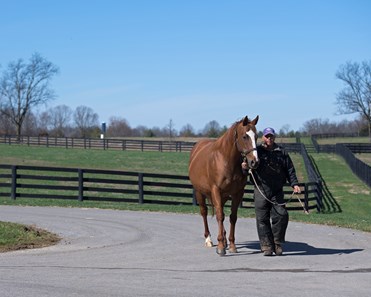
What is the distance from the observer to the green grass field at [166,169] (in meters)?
22.7

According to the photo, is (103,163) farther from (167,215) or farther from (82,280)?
(82,280)

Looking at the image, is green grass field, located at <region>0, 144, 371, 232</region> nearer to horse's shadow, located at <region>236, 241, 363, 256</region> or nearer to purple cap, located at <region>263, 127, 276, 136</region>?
horse's shadow, located at <region>236, 241, 363, 256</region>

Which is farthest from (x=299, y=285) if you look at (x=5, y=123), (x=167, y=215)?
(x=5, y=123)

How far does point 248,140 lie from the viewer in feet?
34.6

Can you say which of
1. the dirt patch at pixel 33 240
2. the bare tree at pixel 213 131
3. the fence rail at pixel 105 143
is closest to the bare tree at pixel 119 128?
the bare tree at pixel 213 131

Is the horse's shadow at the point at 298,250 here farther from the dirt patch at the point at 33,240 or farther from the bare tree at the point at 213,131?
the bare tree at the point at 213,131

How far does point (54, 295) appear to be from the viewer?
757 centimetres

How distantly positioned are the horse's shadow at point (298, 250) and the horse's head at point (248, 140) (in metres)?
1.88

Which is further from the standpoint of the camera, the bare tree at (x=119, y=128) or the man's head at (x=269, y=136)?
the bare tree at (x=119, y=128)

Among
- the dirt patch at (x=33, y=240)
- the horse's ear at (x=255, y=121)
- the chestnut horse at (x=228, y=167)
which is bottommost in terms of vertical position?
the dirt patch at (x=33, y=240)

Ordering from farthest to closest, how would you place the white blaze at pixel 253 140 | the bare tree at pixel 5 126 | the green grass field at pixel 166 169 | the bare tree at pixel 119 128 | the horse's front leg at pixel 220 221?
the bare tree at pixel 119 128, the bare tree at pixel 5 126, the green grass field at pixel 166 169, the horse's front leg at pixel 220 221, the white blaze at pixel 253 140

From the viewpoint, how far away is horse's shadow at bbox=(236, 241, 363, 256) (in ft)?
37.6

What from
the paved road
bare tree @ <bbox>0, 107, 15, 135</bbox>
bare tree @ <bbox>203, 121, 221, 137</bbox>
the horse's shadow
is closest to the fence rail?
bare tree @ <bbox>203, 121, 221, 137</bbox>

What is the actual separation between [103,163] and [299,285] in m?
44.2
